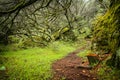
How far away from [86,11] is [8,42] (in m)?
18.9

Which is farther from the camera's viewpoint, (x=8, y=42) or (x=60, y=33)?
(x=60, y=33)

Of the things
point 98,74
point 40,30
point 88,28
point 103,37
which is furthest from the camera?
point 88,28

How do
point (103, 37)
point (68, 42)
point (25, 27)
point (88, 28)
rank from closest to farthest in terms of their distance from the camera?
1. point (103, 37)
2. point (25, 27)
3. point (68, 42)
4. point (88, 28)

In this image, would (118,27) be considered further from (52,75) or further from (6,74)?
(6,74)

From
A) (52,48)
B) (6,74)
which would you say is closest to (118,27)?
(6,74)

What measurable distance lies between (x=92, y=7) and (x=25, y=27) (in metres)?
20.5

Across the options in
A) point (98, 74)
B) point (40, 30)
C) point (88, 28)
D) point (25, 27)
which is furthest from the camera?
point (88, 28)

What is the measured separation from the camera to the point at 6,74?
8.95 metres

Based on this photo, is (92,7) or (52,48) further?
(92,7)

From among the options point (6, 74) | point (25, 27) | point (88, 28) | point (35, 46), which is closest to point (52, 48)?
point (35, 46)

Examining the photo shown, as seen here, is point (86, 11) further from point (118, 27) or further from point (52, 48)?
point (118, 27)

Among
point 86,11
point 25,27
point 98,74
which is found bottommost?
point 98,74

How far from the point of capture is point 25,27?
52.6 ft

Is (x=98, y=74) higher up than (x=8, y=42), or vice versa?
(x=8, y=42)
